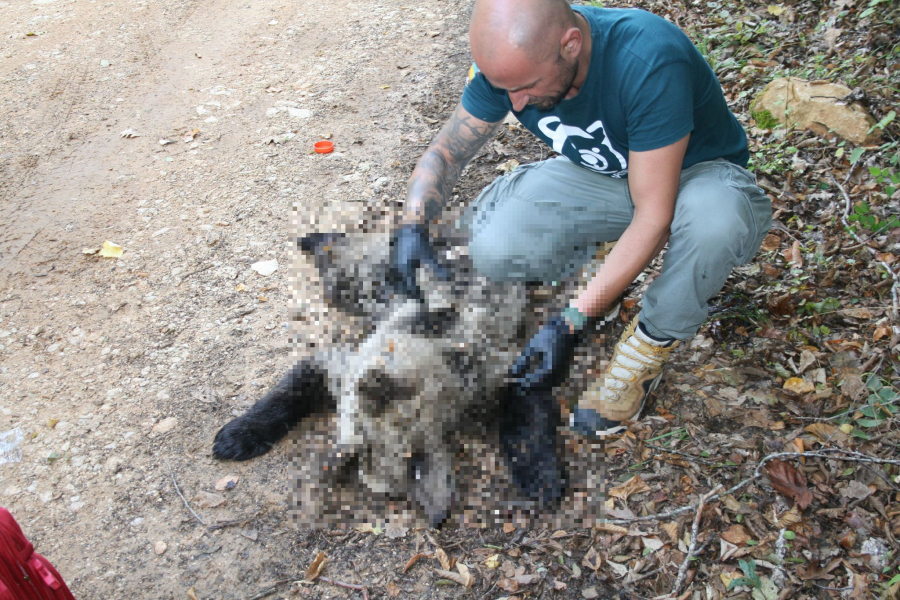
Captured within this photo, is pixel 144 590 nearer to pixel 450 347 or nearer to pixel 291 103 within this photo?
pixel 450 347

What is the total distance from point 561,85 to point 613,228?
81 centimetres

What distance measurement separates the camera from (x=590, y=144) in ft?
8.06

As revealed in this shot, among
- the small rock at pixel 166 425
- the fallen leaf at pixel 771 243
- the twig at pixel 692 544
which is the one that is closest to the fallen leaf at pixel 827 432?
the twig at pixel 692 544

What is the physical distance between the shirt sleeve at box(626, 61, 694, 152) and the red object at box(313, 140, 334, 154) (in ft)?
7.74

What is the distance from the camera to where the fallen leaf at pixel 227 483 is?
7.36ft

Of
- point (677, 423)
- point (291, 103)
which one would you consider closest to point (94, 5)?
point (291, 103)

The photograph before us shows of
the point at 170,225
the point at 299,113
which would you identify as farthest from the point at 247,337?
the point at 299,113

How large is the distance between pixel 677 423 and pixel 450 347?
3.25 feet

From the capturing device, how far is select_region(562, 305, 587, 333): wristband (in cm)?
217

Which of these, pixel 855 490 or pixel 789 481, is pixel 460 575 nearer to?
pixel 789 481

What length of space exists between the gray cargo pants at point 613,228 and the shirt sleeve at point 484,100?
35 centimetres

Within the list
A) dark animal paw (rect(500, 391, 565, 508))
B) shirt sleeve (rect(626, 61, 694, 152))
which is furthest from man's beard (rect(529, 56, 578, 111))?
dark animal paw (rect(500, 391, 565, 508))

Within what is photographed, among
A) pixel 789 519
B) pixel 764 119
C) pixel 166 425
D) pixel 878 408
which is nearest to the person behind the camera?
pixel 789 519

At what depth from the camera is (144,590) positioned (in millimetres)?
1960
